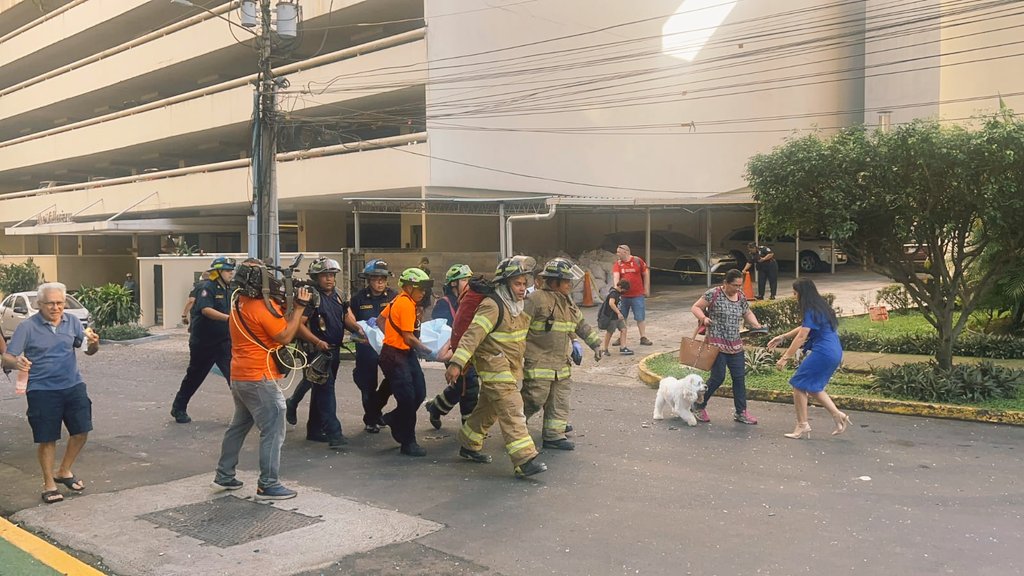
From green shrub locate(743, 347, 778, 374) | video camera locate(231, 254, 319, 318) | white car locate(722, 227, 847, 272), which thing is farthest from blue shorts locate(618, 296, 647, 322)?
white car locate(722, 227, 847, 272)

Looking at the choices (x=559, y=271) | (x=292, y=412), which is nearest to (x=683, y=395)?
(x=559, y=271)

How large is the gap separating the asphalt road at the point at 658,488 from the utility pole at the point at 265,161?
6271mm

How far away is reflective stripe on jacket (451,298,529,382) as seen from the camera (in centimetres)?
642

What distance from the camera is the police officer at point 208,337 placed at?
8656 mm

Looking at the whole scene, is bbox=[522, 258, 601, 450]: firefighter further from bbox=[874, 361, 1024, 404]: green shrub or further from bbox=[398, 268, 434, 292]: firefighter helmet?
bbox=[874, 361, 1024, 404]: green shrub

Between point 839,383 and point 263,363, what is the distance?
22.8 ft

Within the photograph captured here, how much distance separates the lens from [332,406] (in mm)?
7734

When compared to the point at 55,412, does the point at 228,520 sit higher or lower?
lower

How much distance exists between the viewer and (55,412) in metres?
5.97

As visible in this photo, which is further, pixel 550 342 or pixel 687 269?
pixel 687 269

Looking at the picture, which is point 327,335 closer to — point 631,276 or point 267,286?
point 267,286

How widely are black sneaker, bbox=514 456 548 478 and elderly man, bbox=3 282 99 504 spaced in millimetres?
3087

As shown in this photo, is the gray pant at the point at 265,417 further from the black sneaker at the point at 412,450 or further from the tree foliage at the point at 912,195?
the tree foliage at the point at 912,195

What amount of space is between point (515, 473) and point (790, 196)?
196 inches
